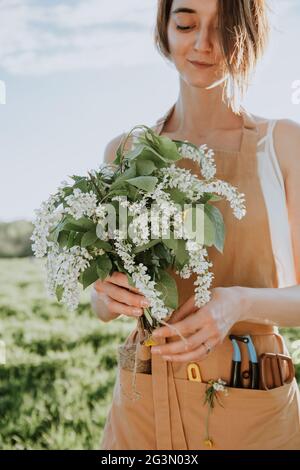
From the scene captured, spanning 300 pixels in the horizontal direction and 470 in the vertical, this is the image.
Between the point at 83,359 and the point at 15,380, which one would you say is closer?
the point at 15,380

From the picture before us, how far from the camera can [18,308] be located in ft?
30.8

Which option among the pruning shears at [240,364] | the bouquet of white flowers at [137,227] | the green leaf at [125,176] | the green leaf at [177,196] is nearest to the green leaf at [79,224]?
the bouquet of white flowers at [137,227]

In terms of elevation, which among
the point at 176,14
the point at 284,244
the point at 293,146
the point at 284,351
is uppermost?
the point at 176,14

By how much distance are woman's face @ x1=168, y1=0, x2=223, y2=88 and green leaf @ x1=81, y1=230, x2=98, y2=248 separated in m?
0.69

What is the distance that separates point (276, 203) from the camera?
91.0 inches

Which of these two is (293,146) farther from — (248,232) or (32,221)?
(32,221)

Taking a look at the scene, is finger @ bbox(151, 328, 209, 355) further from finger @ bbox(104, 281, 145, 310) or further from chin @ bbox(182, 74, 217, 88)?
chin @ bbox(182, 74, 217, 88)

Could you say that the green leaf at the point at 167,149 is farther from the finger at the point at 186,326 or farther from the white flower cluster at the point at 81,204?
the finger at the point at 186,326

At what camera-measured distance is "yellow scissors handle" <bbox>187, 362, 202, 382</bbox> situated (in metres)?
2.26

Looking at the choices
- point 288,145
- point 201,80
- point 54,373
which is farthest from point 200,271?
point 54,373

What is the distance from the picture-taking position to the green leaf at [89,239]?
1.99m

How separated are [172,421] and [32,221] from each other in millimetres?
706

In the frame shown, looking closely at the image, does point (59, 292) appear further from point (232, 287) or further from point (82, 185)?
point (232, 287)

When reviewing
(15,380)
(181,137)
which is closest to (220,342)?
(181,137)
